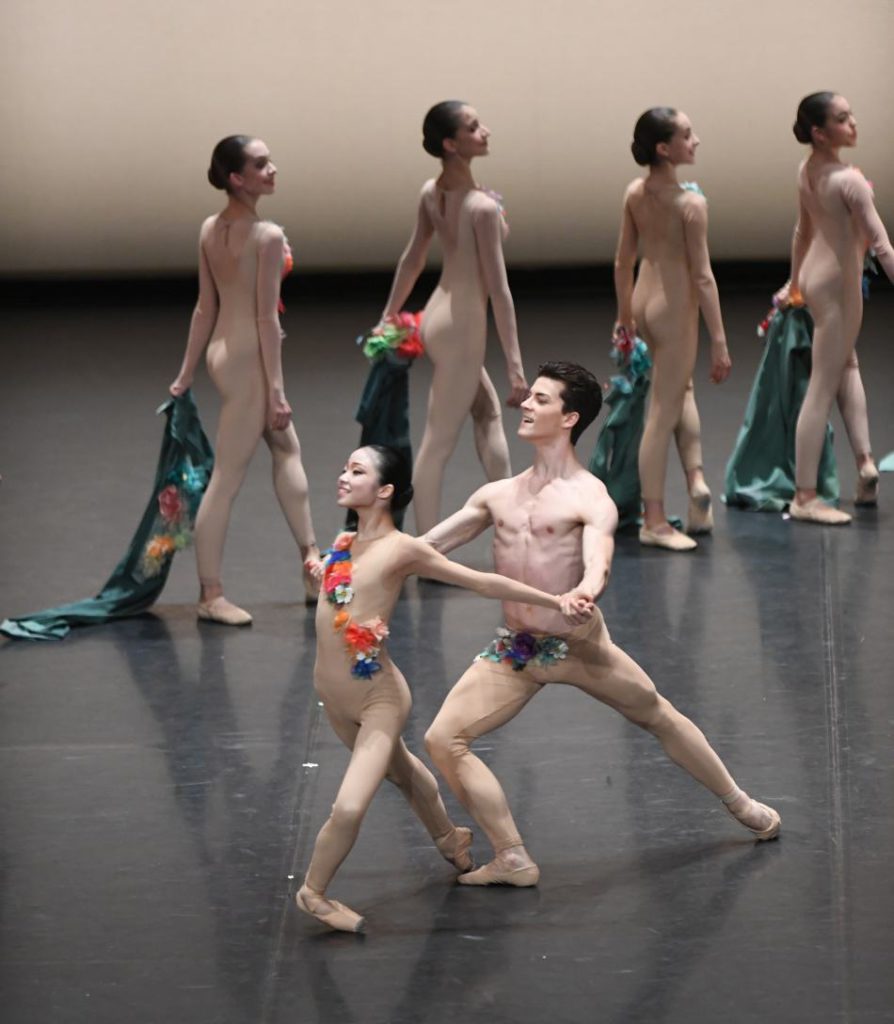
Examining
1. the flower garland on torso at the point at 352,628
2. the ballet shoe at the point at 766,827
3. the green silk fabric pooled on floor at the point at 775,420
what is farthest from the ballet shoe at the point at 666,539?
the flower garland on torso at the point at 352,628

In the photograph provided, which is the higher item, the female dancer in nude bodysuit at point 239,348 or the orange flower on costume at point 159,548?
the female dancer in nude bodysuit at point 239,348

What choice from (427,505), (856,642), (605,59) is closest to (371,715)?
(856,642)

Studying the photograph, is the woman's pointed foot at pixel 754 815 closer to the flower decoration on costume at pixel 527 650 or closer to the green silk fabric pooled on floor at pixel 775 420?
the flower decoration on costume at pixel 527 650

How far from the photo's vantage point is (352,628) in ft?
16.0

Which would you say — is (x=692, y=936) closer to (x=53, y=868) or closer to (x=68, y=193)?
(x=53, y=868)

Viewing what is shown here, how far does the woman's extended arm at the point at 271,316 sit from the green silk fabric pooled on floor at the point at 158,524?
0.31 m

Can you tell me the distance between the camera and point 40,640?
7.10 meters

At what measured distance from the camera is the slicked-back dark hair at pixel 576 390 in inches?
203

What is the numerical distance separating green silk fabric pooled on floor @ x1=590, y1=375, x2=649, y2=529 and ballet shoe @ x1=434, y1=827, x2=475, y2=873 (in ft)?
10.4

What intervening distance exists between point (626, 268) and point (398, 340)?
0.91m

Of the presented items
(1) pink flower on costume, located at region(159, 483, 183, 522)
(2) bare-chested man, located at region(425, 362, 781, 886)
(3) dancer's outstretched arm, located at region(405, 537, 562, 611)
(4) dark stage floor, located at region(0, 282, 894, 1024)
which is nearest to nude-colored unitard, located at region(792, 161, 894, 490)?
(4) dark stage floor, located at region(0, 282, 894, 1024)

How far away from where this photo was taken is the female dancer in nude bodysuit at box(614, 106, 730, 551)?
25.0 ft

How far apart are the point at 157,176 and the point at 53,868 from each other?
787 cm

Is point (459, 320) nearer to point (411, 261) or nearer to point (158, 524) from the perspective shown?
point (411, 261)
